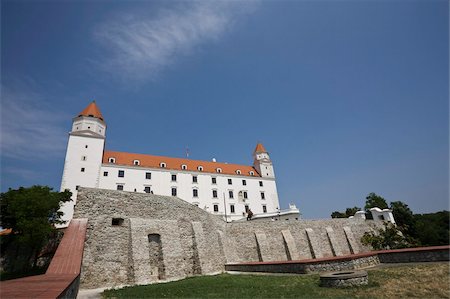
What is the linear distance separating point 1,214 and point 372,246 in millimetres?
35968

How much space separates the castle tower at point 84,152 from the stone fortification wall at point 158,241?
18414 mm

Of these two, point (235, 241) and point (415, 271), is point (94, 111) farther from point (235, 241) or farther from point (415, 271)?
point (415, 271)

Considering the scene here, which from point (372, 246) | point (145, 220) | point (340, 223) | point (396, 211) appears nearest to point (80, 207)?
point (145, 220)

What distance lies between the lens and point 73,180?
30266 millimetres

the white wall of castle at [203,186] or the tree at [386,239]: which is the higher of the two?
the white wall of castle at [203,186]

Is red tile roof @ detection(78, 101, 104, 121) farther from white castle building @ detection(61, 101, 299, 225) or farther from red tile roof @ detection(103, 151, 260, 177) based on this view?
red tile roof @ detection(103, 151, 260, 177)

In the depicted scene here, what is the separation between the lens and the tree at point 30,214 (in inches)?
655

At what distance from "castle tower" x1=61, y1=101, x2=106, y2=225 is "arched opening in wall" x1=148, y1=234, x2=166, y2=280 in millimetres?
19360

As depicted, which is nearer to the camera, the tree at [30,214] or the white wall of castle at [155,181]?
the tree at [30,214]

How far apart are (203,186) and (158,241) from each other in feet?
76.3

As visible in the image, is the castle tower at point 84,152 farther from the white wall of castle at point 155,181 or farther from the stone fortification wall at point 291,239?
the stone fortification wall at point 291,239

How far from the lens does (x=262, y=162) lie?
151ft

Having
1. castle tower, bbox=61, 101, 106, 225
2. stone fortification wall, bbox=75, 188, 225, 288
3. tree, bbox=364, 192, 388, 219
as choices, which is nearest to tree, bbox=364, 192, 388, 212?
tree, bbox=364, 192, 388, 219

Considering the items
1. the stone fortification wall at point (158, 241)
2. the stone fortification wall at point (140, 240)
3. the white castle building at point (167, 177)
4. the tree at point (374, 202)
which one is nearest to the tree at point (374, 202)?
the tree at point (374, 202)
